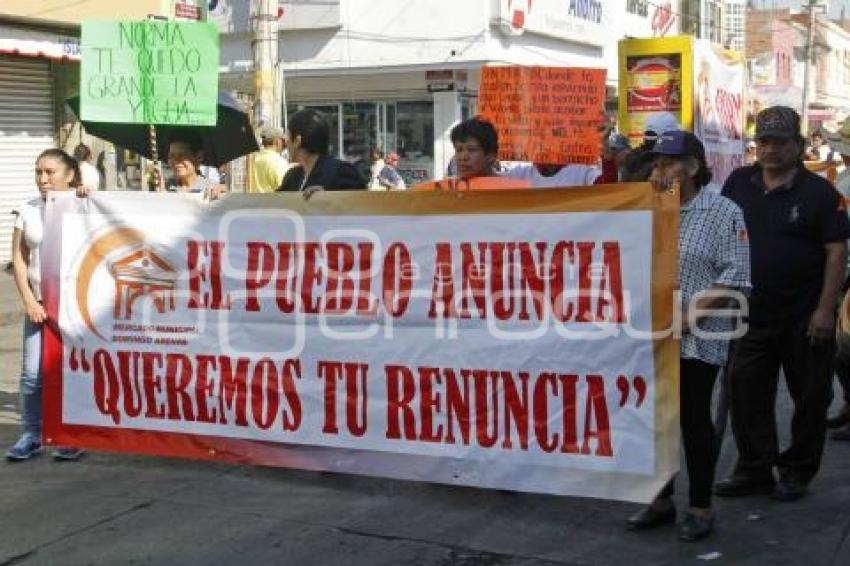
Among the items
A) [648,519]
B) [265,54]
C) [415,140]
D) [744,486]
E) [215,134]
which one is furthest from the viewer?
[415,140]

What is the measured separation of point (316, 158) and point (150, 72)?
1001mm

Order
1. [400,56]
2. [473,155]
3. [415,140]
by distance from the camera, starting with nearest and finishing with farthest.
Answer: [473,155] < [400,56] < [415,140]

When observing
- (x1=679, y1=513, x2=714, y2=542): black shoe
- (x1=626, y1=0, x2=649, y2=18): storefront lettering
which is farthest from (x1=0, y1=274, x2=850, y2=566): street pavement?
(x1=626, y1=0, x2=649, y2=18): storefront lettering

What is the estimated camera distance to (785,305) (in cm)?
520

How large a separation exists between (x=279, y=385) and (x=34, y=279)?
1.60 metres

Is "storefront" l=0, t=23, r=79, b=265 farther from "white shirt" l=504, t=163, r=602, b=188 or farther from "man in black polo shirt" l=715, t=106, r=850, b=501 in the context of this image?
"man in black polo shirt" l=715, t=106, r=850, b=501

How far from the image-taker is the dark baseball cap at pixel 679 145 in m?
4.55

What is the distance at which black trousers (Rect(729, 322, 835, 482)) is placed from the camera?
5.25 m

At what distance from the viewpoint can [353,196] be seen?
17.4 ft

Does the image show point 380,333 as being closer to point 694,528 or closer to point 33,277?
point 694,528

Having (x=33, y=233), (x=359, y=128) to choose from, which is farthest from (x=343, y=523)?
(x=359, y=128)

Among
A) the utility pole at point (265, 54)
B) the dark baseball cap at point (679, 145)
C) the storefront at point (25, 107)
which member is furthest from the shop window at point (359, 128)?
the dark baseball cap at point (679, 145)

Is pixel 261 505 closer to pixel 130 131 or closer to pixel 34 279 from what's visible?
pixel 34 279

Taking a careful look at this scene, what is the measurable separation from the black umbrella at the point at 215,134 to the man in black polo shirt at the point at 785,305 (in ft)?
10.4
